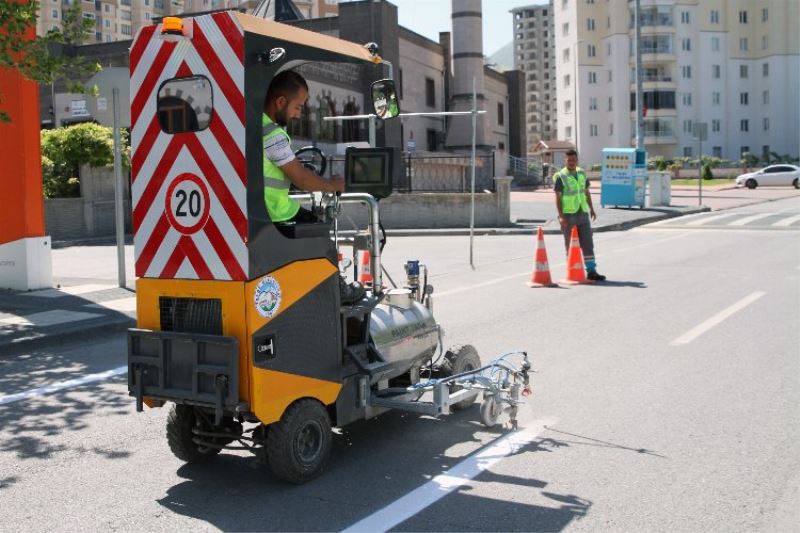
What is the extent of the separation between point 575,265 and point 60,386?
8255 millimetres

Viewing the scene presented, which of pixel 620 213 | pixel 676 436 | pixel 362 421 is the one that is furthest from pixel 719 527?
pixel 620 213

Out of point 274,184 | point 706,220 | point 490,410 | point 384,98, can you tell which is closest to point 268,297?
point 274,184

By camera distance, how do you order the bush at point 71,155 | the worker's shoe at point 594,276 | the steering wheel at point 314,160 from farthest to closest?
the bush at point 71,155
the worker's shoe at point 594,276
the steering wheel at point 314,160

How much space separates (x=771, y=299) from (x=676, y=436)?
6.50 meters

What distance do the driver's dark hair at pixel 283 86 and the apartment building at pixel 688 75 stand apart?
94.7 meters

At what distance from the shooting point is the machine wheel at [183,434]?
17.0 feet

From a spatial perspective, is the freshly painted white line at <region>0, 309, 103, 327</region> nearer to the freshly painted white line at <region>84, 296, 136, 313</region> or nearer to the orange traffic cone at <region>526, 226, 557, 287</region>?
the freshly painted white line at <region>84, 296, 136, 313</region>

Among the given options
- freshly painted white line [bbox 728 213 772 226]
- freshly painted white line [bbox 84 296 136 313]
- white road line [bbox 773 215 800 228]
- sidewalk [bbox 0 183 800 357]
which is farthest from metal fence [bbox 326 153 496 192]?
freshly painted white line [bbox 84 296 136 313]

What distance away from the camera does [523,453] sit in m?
5.40

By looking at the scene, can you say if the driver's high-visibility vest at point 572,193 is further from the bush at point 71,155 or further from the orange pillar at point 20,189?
the bush at point 71,155

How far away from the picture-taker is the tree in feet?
35.2

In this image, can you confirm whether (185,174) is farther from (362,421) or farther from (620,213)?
(620,213)

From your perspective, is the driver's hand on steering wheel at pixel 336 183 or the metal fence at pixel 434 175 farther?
the metal fence at pixel 434 175

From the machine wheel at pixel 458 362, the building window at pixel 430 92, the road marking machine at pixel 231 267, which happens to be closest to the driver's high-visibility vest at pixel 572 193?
the machine wheel at pixel 458 362
